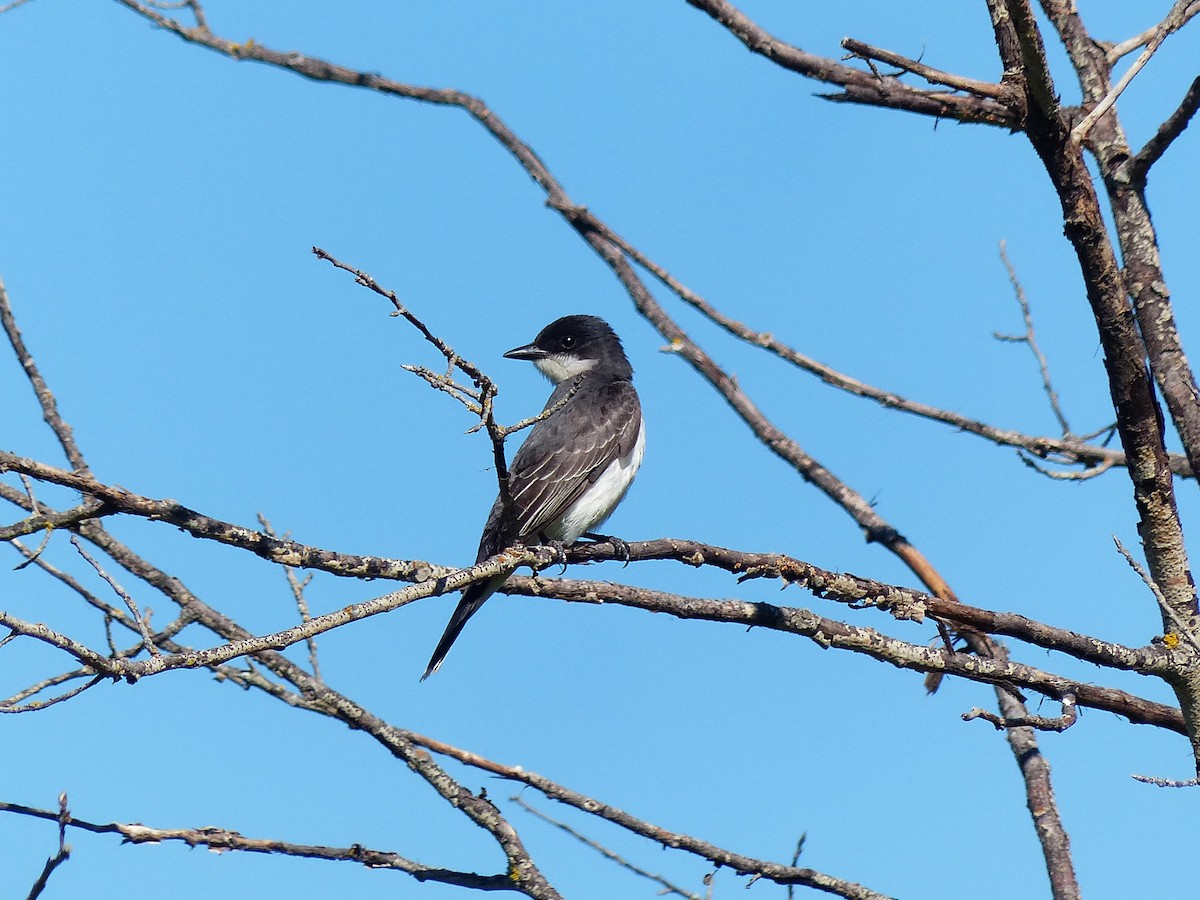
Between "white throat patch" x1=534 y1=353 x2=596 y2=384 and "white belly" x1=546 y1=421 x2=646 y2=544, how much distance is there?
169 cm

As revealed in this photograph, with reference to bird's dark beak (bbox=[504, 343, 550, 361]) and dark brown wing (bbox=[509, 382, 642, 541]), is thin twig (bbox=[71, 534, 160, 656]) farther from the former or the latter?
bird's dark beak (bbox=[504, 343, 550, 361])

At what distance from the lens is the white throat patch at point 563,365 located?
966 centimetres

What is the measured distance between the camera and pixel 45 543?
3.69 m

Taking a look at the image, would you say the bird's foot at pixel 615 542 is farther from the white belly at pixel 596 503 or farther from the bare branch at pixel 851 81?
the bare branch at pixel 851 81

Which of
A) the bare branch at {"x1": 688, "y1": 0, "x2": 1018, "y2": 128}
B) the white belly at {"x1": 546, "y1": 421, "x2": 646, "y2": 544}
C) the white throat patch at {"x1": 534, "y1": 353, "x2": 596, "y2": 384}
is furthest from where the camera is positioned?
the white throat patch at {"x1": 534, "y1": 353, "x2": 596, "y2": 384}

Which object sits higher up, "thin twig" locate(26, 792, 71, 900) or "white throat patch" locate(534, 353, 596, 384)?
"white throat patch" locate(534, 353, 596, 384)

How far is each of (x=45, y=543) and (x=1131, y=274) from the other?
4.40 metres

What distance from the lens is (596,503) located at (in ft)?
25.8

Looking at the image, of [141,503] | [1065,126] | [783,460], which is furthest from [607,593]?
[783,460]

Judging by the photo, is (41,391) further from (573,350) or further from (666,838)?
(573,350)

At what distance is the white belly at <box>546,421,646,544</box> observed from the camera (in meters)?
7.84

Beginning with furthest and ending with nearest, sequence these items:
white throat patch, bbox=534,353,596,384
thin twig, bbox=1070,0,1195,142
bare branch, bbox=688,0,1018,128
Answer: white throat patch, bbox=534,353,596,384 < bare branch, bbox=688,0,1018,128 < thin twig, bbox=1070,0,1195,142

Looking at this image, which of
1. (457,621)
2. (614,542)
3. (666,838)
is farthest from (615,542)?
(666,838)

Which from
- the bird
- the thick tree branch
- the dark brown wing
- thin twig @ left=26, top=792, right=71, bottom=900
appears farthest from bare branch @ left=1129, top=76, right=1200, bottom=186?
thin twig @ left=26, top=792, right=71, bottom=900
